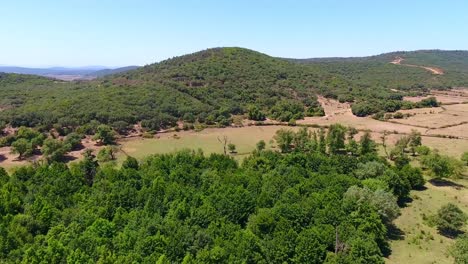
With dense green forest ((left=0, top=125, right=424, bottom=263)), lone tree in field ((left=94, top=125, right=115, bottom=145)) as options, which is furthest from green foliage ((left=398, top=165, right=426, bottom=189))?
lone tree in field ((left=94, top=125, right=115, bottom=145))

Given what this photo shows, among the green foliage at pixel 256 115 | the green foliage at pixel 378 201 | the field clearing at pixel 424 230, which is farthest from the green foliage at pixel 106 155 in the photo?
the field clearing at pixel 424 230

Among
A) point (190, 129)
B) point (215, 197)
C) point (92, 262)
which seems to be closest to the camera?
point (92, 262)

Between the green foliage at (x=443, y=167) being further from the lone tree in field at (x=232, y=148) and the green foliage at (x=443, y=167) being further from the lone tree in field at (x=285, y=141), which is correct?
the lone tree in field at (x=232, y=148)

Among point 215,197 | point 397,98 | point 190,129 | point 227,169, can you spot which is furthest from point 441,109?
point 215,197

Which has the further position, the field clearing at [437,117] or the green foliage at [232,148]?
the field clearing at [437,117]

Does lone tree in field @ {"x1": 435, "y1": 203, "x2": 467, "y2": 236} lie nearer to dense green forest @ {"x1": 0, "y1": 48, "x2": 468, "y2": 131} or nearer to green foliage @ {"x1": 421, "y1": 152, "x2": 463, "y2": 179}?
green foliage @ {"x1": 421, "y1": 152, "x2": 463, "y2": 179}

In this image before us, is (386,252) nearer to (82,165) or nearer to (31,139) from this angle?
(82,165)
